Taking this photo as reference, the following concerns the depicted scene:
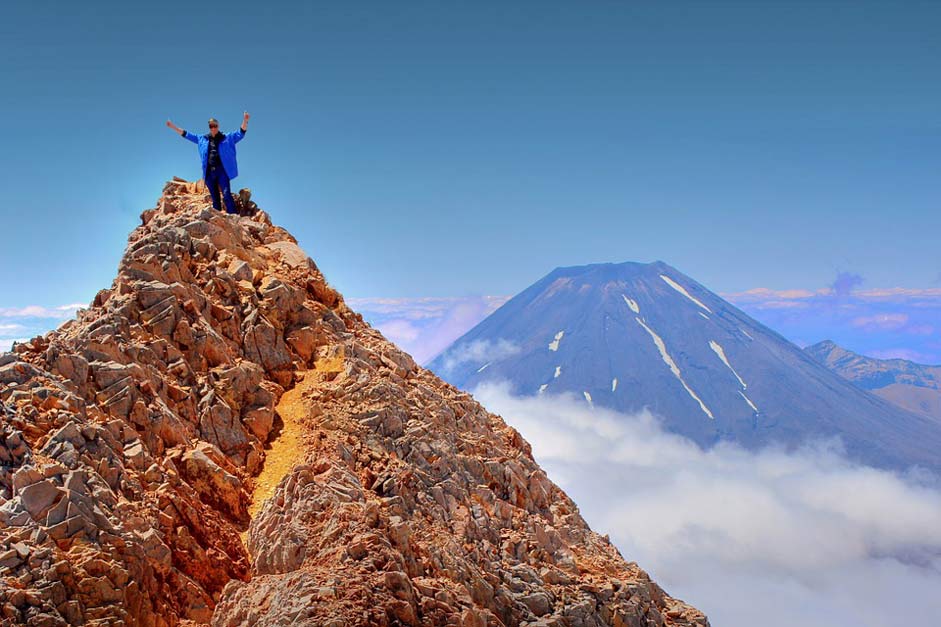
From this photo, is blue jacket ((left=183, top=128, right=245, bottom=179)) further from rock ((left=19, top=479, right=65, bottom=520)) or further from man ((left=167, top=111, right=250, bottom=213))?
rock ((left=19, top=479, right=65, bottom=520))

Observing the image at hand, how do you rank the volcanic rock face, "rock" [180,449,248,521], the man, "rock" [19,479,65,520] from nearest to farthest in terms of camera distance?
"rock" [19,479,65,520], the volcanic rock face, "rock" [180,449,248,521], the man

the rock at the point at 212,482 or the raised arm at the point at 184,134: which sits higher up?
the raised arm at the point at 184,134


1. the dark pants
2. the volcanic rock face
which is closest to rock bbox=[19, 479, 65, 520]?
the volcanic rock face

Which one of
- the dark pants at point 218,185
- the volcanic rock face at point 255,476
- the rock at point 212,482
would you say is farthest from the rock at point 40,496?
the dark pants at point 218,185

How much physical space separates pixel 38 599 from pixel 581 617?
9506 millimetres

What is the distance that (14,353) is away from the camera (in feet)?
52.3

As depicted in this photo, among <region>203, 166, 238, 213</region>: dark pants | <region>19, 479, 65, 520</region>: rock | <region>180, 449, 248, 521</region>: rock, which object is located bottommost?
<region>19, 479, 65, 520</region>: rock

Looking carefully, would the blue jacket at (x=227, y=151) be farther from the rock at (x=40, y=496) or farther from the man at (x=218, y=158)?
the rock at (x=40, y=496)

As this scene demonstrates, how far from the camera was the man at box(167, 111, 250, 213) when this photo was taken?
Result: 21703mm

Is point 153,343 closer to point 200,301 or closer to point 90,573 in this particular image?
point 200,301

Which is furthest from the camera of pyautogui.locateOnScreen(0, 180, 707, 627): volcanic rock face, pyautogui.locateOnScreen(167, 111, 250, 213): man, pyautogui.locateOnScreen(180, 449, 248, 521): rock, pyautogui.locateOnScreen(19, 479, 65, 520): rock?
pyautogui.locateOnScreen(167, 111, 250, 213): man

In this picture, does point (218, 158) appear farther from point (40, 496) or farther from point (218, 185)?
point (40, 496)

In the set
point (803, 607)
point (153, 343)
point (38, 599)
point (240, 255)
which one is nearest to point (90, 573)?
point (38, 599)

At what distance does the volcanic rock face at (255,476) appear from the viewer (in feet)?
45.6
